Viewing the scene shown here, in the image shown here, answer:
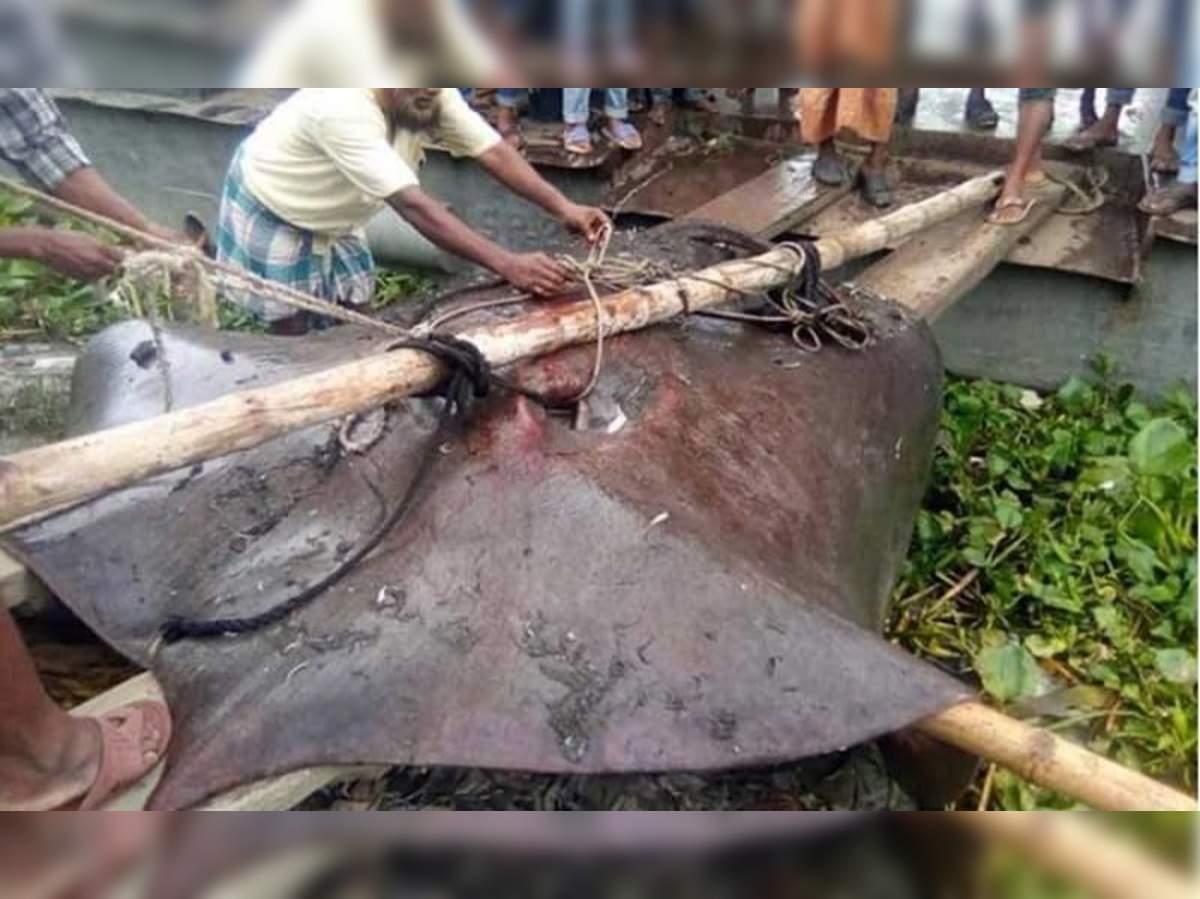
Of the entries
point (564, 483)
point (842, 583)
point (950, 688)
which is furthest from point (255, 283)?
point (950, 688)

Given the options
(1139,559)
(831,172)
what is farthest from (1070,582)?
(831,172)

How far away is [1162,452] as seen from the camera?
3.29 meters

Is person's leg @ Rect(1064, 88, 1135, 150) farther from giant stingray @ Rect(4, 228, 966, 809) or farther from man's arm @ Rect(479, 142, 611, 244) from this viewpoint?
giant stingray @ Rect(4, 228, 966, 809)

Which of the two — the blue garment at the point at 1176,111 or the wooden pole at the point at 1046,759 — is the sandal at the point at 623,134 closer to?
the blue garment at the point at 1176,111

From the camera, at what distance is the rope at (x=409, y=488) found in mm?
1962

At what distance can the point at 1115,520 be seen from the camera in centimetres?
342

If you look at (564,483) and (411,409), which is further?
(411,409)

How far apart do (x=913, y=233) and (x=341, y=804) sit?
2788 mm

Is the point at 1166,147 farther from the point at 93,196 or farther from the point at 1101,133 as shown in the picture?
the point at 93,196

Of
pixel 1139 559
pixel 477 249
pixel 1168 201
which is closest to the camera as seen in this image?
pixel 477 249

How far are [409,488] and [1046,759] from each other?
113 centimetres

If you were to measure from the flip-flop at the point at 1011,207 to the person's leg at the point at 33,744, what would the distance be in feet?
11.5

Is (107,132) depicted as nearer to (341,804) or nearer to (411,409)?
(411,409)

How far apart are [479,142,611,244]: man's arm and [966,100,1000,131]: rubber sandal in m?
2.00
